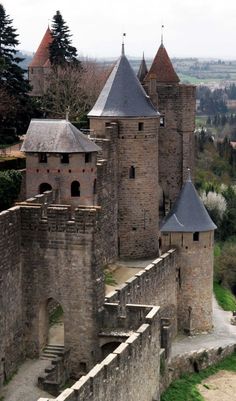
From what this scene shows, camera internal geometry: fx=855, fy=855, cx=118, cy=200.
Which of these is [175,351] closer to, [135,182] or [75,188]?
[75,188]

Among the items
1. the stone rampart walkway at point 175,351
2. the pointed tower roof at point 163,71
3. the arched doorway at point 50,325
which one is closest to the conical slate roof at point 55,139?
the arched doorway at point 50,325

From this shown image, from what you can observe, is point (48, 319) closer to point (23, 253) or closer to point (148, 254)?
point (23, 253)

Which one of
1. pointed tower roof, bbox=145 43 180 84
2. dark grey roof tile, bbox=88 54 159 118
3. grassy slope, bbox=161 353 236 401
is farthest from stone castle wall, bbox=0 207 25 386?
pointed tower roof, bbox=145 43 180 84

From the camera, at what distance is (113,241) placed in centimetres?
3688

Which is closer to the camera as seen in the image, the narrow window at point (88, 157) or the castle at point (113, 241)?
the castle at point (113, 241)

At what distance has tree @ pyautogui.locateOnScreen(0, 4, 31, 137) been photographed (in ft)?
149

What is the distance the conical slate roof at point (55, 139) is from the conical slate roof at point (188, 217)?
5.89 metres

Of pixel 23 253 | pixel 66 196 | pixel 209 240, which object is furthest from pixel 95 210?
pixel 209 240

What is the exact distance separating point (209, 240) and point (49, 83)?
26.9 metres

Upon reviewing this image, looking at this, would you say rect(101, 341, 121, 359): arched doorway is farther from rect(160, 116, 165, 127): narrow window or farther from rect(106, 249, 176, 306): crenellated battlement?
rect(160, 116, 165, 127): narrow window

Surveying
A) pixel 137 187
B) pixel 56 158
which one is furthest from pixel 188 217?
pixel 56 158

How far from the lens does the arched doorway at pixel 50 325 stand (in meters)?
26.2

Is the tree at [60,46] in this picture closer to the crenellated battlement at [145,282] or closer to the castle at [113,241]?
the castle at [113,241]

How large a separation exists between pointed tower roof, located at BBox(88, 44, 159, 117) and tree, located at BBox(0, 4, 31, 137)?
8.00 m
